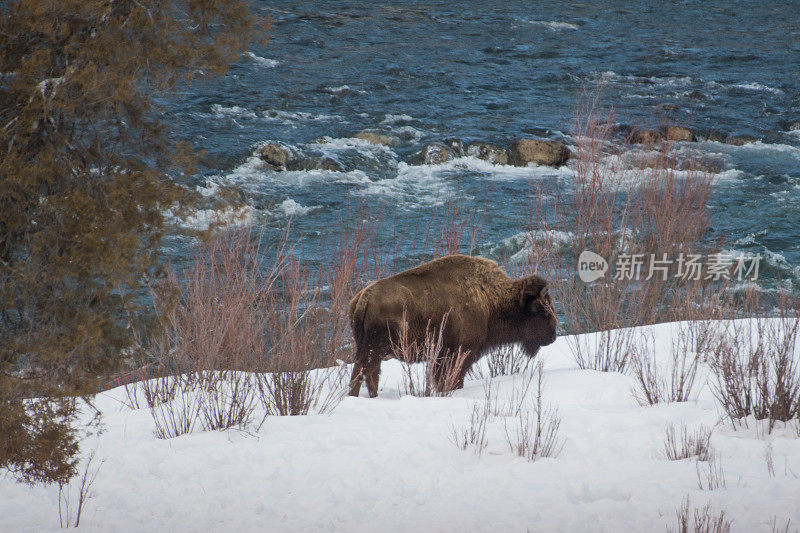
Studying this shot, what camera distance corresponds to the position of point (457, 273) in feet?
21.5

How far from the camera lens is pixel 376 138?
52.7 feet

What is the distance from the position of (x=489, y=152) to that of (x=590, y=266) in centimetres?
617

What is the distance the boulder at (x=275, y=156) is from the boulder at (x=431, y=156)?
2320 mm

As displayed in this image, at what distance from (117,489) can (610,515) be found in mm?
2490

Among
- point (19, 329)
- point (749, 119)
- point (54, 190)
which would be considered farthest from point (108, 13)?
point (749, 119)

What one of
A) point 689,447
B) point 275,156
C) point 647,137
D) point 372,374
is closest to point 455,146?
point 275,156

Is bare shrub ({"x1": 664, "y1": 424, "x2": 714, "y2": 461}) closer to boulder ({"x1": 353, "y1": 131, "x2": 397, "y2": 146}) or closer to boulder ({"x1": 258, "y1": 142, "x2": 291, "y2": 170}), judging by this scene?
boulder ({"x1": 258, "y1": 142, "x2": 291, "y2": 170})

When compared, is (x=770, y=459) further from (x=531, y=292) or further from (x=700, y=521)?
(x=531, y=292)

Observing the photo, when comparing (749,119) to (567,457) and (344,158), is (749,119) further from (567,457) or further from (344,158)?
(567,457)

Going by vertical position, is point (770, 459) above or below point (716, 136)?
below

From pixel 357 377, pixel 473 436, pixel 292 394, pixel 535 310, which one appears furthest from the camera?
pixel 535 310

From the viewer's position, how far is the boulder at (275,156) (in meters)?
15.0

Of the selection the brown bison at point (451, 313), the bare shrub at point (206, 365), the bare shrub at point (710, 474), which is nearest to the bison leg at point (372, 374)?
the brown bison at point (451, 313)

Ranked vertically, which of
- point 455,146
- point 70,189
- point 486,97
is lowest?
point 455,146
